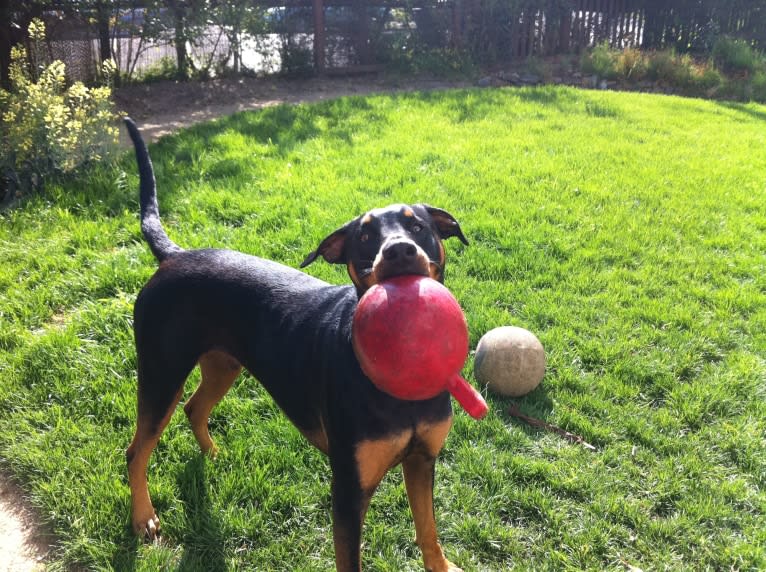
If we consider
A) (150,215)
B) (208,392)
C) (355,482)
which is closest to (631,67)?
(150,215)

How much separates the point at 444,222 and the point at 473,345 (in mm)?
1783

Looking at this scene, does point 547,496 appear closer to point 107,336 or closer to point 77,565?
point 77,565

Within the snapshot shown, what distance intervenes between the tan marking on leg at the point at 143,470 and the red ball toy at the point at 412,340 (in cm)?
130

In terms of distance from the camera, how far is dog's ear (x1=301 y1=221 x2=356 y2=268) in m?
2.38

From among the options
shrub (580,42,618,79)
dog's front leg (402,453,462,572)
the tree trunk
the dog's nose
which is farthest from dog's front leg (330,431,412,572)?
shrub (580,42,618,79)

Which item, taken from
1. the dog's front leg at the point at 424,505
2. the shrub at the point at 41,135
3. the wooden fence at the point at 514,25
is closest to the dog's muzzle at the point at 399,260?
the dog's front leg at the point at 424,505

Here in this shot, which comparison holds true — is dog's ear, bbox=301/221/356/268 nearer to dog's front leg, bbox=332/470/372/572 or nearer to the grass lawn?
dog's front leg, bbox=332/470/372/572

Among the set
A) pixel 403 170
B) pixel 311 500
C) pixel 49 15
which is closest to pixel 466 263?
pixel 403 170

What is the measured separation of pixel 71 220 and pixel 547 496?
4.73 meters

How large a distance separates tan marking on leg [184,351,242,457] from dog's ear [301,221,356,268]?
897 millimetres

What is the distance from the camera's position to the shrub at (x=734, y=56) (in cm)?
1324

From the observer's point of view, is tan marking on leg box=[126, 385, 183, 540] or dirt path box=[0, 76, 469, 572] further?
dirt path box=[0, 76, 469, 572]

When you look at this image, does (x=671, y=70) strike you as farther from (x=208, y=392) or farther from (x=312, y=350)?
(x=312, y=350)

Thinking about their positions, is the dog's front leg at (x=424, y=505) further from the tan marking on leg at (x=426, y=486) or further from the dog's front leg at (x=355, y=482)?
the dog's front leg at (x=355, y=482)
